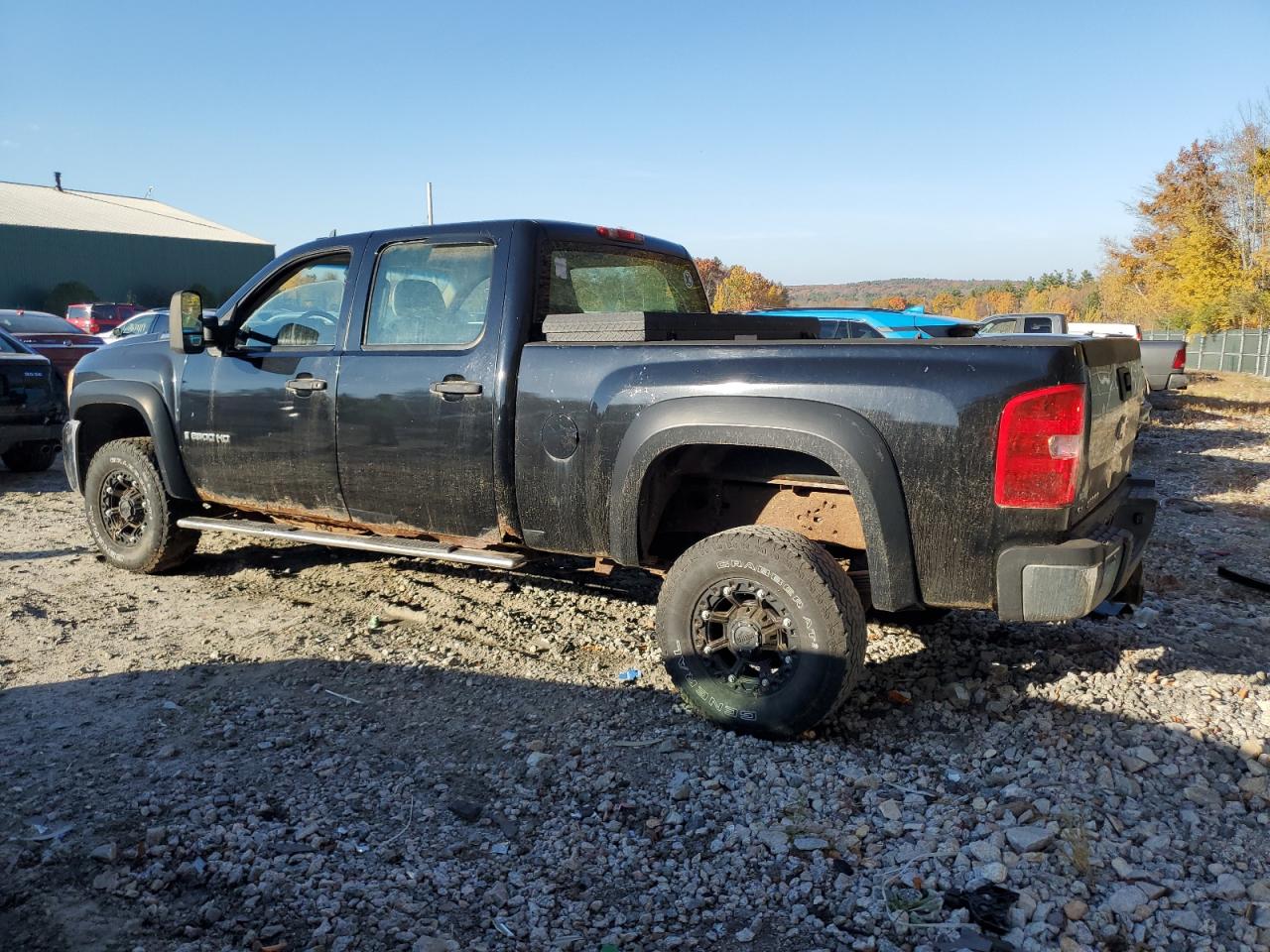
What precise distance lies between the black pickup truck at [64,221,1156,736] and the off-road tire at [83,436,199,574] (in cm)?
3

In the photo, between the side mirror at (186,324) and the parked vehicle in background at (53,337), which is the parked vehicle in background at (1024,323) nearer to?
the side mirror at (186,324)

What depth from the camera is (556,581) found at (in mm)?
5797

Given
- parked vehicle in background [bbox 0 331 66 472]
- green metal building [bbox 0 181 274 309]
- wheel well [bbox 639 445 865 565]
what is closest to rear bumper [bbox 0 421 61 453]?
parked vehicle in background [bbox 0 331 66 472]

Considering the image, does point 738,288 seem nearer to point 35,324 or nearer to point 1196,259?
point 1196,259

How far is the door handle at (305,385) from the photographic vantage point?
4855mm

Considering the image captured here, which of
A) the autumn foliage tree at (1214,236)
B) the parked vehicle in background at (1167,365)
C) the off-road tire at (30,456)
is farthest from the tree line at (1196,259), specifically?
the off-road tire at (30,456)

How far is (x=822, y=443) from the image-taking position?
11.4 ft

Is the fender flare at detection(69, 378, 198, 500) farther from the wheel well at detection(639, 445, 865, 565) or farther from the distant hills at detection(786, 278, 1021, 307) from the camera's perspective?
the distant hills at detection(786, 278, 1021, 307)

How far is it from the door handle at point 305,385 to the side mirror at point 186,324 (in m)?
0.76

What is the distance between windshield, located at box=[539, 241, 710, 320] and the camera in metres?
4.55

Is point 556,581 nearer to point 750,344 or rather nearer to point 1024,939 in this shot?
point 750,344

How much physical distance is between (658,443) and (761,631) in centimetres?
83

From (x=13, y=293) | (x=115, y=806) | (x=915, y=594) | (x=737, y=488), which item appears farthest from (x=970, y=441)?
(x=13, y=293)

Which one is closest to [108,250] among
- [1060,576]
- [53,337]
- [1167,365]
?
[53,337]
